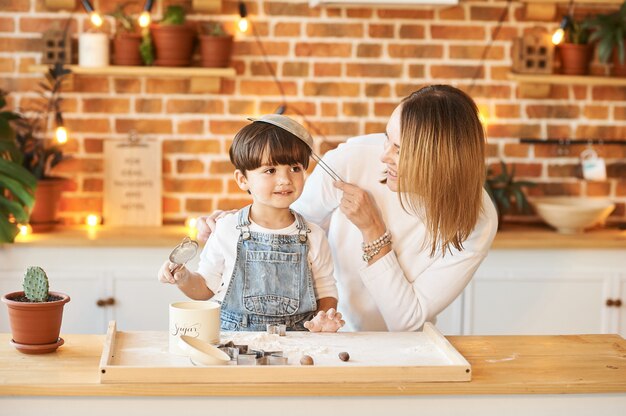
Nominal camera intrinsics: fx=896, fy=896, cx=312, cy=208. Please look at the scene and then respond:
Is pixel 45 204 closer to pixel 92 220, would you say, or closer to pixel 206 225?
pixel 92 220

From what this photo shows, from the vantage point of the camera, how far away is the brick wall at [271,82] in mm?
3795

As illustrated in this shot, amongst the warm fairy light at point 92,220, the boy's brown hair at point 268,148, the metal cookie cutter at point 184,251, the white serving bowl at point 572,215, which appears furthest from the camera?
the warm fairy light at point 92,220

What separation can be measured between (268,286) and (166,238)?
132cm

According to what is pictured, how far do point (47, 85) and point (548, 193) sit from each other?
7.31 feet

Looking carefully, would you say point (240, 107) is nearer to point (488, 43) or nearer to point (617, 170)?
point (488, 43)

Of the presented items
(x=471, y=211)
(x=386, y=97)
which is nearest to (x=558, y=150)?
(x=386, y=97)

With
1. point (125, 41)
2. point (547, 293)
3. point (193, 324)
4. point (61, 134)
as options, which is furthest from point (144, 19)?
point (193, 324)

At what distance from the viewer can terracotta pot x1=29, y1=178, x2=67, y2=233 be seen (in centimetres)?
356

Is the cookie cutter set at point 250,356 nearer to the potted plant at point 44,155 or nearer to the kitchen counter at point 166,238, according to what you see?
the kitchen counter at point 166,238

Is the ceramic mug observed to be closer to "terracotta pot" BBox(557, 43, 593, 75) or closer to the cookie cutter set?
the cookie cutter set

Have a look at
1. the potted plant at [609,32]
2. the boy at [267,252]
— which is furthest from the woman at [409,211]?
the potted plant at [609,32]

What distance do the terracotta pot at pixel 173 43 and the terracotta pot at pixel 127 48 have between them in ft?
0.26

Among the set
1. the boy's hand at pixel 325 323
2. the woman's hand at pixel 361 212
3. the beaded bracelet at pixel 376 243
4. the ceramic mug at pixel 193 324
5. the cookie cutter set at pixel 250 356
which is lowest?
the cookie cutter set at pixel 250 356

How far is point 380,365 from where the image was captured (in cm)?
170
